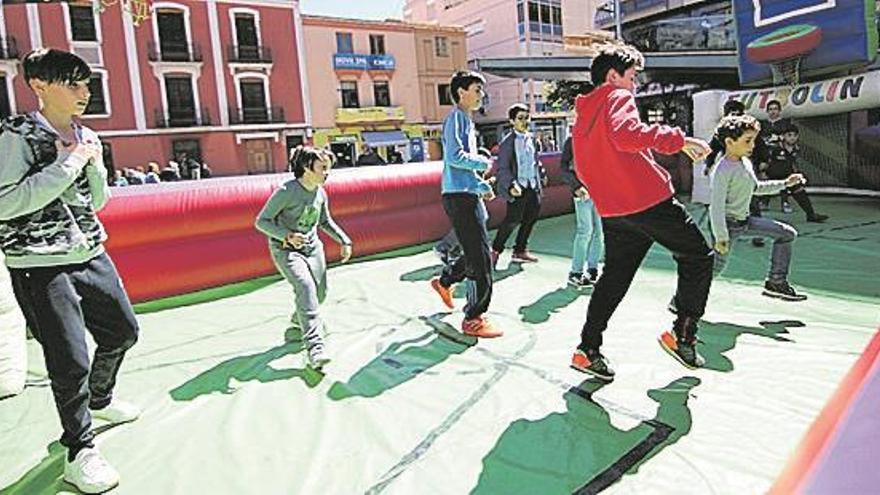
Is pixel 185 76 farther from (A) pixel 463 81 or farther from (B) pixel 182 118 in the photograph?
(A) pixel 463 81

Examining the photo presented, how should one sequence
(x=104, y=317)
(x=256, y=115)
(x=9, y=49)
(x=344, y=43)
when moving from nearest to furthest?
(x=104, y=317), (x=9, y=49), (x=256, y=115), (x=344, y=43)

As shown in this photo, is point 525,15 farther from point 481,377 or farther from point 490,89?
point 481,377

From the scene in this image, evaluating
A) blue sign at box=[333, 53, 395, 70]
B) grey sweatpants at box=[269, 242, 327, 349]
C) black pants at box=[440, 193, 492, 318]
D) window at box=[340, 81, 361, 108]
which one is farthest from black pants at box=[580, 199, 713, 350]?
blue sign at box=[333, 53, 395, 70]

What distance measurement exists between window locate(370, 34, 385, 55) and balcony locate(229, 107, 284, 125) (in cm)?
590

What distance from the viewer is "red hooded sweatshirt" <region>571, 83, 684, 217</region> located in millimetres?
2457

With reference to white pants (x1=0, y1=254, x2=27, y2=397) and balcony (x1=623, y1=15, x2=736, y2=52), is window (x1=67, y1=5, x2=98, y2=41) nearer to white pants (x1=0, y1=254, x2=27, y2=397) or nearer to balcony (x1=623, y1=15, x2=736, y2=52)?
balcony (x1=623, y1=15, x2=736, y2=52)

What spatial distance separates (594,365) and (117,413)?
2.09m

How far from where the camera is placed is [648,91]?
24.9m

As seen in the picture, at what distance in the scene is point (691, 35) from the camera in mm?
20047

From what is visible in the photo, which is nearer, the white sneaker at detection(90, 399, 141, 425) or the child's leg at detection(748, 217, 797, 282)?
the white sneaker at detection(90, 399, 141, 425)

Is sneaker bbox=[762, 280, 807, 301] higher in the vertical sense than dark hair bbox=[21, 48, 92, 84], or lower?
lower

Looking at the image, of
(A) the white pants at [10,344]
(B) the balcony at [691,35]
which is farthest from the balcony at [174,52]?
(A) the white pants at [10,344]

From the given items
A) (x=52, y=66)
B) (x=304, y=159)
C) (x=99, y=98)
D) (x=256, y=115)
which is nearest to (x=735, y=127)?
(x=304, y=159)

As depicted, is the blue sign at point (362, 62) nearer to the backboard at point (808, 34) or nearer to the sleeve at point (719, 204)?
the backboard at point (808, 34)
